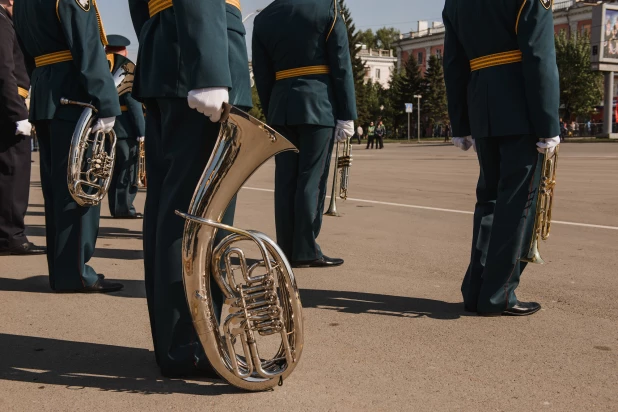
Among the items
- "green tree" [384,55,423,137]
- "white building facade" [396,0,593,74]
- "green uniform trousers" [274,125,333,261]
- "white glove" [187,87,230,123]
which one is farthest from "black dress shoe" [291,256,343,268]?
"green tree" [384,55,423,137]

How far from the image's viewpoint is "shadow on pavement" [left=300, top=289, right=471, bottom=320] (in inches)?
188

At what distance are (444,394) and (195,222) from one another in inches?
49.9

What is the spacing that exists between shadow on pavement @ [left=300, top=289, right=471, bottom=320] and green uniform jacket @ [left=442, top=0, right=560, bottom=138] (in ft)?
3.50

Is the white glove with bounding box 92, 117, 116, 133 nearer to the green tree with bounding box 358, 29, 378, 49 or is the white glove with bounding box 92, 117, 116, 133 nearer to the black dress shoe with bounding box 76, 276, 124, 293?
the black dress shoe with bounding box 76, 276, 124, 293

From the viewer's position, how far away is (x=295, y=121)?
6152mm

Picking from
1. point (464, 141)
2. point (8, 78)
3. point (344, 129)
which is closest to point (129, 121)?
point (8, 78)

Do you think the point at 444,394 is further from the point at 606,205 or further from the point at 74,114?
the point at 606,205

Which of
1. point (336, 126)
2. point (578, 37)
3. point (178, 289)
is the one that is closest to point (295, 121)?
point (336, 126)

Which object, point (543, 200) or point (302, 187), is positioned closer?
point (543, 200)

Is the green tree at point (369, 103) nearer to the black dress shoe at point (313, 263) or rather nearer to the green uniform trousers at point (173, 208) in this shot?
the black dress shoe at point (313, 263)

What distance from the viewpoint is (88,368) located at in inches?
149

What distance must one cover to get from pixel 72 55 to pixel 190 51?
219 centimetres

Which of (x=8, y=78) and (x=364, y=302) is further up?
(x=8, y=78)

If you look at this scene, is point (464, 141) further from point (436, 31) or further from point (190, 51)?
point (436, 31)
